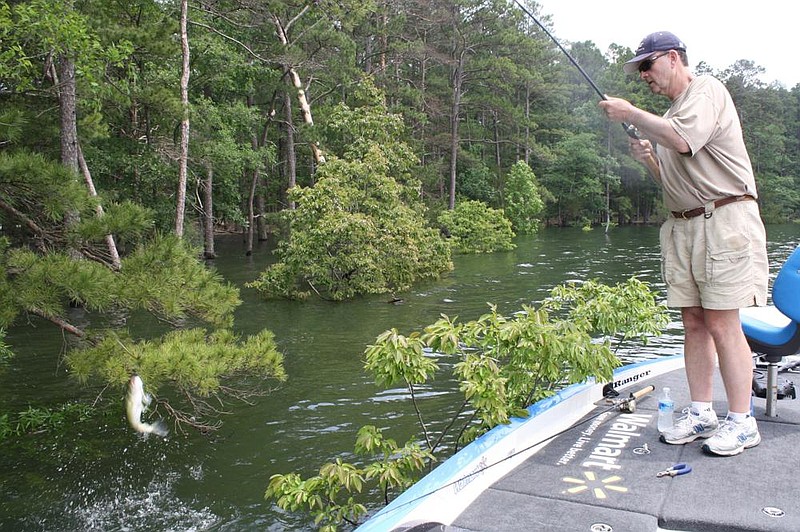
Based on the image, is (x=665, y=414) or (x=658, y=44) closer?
(x=658, y=44)

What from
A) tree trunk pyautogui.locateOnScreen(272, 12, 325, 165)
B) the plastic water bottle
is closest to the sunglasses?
the plastic water bottle

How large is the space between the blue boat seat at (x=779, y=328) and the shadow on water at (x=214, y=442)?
3411 mm

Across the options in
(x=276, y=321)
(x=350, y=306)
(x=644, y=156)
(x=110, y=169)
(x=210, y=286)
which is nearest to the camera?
(x=644, y=156)

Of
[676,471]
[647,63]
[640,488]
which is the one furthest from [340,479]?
[647,63]

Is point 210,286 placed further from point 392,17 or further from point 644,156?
point 392,17

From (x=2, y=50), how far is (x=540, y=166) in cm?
5181

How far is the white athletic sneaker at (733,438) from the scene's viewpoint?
136 inches

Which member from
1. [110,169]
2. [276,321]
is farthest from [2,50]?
[110,169]

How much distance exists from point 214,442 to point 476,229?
2392cm

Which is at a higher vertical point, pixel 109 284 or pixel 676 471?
pixel 109 284

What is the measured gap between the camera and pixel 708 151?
3.47m

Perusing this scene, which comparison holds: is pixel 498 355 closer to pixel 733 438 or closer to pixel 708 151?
pixel 733 438

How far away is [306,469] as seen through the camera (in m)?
6.10

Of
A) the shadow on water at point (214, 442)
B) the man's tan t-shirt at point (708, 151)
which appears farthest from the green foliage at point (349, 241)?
the man's tan t-shirt at point (708, 151)
